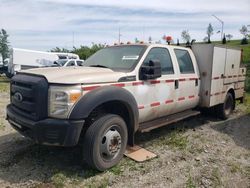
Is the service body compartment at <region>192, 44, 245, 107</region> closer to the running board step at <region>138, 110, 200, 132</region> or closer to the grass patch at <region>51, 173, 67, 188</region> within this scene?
the running board step at <region>138, 110, 200, 132</region>

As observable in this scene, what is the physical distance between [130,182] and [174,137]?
2121mm

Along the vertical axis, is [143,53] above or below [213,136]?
above

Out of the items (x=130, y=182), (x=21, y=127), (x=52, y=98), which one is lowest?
(x=130, y=182)

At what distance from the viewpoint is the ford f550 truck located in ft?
12.9

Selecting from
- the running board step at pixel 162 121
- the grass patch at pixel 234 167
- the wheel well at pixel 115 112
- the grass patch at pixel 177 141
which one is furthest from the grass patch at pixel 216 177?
the wheel well at pixel 115 112

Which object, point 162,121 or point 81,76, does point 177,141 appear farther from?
point 81,76

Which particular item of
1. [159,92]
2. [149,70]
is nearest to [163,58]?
[159,92]

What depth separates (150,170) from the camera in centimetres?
448

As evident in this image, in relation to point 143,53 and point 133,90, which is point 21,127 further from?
point 143,53

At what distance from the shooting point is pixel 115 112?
472cm

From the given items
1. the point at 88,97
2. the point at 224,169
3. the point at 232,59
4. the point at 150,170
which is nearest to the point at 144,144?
the point at 150,170

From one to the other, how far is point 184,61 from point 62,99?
3273mm

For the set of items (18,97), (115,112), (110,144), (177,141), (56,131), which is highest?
(18,97)

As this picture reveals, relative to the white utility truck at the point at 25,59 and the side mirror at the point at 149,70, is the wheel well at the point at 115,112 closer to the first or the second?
the side mirror at the point at 149,70
